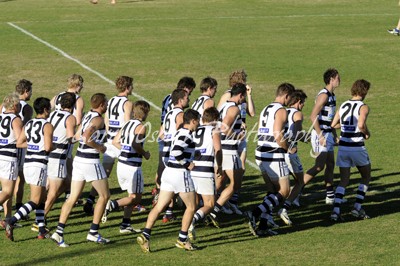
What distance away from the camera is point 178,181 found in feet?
47.6

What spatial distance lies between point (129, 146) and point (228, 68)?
16.9m

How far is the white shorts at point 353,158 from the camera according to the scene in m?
16.8

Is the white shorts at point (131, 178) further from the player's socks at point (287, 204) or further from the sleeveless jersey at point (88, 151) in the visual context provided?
the player's socks at point (287, 204)

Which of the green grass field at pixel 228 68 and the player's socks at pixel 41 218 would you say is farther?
the player's socks at pixel 41 218

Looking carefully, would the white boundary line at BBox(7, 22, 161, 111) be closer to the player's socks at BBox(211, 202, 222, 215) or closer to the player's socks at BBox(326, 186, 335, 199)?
the player's socks at BBox(326, 186, 335, 199)

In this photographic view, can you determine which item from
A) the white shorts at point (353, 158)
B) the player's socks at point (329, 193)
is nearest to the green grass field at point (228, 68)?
the player's socks at point (329, 193)

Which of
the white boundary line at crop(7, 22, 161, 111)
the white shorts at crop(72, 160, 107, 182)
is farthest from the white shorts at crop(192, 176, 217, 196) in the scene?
the white boundary line at crop(7, 22, 161, 111)

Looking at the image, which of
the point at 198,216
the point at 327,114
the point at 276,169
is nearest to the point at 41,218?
the point at 198,216

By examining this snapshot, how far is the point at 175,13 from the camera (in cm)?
4412

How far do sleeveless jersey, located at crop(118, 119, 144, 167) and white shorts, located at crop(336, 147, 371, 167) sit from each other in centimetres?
382

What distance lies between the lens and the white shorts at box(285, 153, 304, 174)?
55.9 ft

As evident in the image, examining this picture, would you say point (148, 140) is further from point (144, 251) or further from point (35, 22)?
point (35, 22)

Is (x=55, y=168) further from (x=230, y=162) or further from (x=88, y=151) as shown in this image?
(x=230, y=162)

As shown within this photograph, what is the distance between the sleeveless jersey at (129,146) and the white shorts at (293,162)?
2.94 metres
